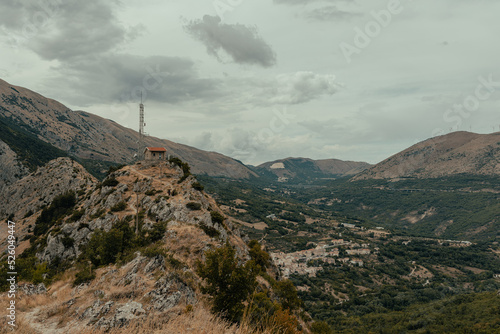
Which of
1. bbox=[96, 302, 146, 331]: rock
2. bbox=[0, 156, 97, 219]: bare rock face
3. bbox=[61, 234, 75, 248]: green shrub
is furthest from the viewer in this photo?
bbox=[0, 156, 97, 219]: bare rock face

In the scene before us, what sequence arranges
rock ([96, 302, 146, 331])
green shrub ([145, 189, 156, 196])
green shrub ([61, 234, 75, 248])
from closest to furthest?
rock ([96, 302, 146, 331]), green shrub ([61, 234, 75, 248]), green shrub ([145, 189, 156, 196])

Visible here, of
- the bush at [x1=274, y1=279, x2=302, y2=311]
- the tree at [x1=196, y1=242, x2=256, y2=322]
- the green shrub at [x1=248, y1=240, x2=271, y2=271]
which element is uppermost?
the tree at [x1=196, y1=242, x2=256, y2=322]

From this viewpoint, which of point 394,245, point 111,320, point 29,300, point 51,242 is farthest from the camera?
point 394,245

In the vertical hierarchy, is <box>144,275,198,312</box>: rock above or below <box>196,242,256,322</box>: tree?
below

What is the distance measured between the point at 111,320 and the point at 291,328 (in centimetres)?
1219

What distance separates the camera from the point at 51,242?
1901 inches

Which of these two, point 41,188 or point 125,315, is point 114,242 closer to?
point 125,315

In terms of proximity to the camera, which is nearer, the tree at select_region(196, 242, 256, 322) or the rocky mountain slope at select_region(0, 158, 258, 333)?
the rocky mountain slope at select_region(0, 158, 258, 333)

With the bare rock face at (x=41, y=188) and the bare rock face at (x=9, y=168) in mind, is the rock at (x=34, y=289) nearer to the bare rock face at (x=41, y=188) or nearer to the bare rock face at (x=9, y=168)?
the bare rock face at (x=41, y=188)

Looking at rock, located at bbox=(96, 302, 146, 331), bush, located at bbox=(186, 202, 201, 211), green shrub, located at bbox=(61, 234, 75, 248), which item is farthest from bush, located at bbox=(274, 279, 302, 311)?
green shrub, located at bbox=(61, 234, 75, 248)

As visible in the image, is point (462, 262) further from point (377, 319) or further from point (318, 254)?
point (377, 319)

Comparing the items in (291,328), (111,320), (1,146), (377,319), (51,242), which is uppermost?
(1,146)

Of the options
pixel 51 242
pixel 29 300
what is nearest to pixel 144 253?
pixel 29 300

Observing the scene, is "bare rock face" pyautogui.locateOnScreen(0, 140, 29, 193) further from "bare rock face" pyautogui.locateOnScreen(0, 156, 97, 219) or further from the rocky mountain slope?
the rocky mountain slope
